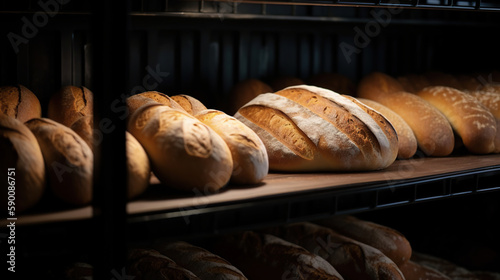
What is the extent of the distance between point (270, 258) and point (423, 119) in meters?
0.68

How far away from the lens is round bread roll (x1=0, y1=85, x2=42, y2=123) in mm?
1264

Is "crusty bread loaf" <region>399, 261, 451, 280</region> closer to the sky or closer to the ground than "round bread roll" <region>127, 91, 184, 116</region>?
closer to the ground

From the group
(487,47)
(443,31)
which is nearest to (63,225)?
(443,31)

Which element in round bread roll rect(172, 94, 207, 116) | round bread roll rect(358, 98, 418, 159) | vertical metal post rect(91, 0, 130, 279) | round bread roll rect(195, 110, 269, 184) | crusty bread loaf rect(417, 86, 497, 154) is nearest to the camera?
vertical metal post rect(91, 0, 130, 279)

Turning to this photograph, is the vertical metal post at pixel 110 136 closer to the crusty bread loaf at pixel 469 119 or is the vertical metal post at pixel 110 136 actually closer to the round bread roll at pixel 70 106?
the round bread roll at pixel 70 106

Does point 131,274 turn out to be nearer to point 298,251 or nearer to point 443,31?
point 298,251

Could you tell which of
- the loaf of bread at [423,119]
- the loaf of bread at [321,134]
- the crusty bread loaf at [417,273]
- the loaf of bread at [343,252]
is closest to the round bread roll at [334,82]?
the loaf of bread at [423,119]

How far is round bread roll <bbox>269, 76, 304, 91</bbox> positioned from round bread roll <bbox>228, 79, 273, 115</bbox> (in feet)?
0.22

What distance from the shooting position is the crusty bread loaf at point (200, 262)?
136 centimetres

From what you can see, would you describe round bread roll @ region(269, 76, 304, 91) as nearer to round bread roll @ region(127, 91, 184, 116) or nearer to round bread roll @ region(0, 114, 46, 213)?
Result: round bread roll @ region(127, 91, 184, 116)

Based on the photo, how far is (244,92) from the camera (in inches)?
68.5

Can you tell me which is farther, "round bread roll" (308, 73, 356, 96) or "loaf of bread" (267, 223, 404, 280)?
"round bread roll" (308, 73, 356, 96)

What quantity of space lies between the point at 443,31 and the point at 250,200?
5.39 feet

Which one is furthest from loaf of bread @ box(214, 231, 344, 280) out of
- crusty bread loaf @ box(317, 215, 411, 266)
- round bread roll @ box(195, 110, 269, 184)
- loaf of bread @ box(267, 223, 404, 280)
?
round bread roll @ box(195, 110, 269, 184)
